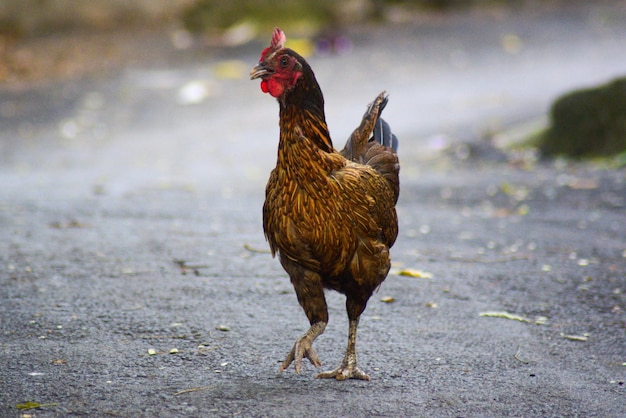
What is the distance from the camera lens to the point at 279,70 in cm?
405

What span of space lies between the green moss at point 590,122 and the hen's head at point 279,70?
7706 millimetres

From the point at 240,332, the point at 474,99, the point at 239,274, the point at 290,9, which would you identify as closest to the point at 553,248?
the point at 239,274

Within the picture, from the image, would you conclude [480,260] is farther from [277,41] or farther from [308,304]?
[277,41]

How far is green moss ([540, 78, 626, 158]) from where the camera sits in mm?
10953

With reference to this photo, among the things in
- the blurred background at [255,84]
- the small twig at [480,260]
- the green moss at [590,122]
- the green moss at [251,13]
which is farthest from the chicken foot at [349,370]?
the green moss at [251,13]

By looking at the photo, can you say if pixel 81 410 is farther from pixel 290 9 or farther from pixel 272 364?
pixel 290 9

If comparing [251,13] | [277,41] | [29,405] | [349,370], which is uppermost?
[251,13]

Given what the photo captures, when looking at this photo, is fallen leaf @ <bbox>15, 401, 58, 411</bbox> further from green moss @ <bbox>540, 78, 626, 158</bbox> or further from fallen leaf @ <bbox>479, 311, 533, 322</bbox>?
green moss @ <bbox>540, 78, 626, 158</bbox>

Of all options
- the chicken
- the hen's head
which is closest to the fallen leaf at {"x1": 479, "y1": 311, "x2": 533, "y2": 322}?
the chicken

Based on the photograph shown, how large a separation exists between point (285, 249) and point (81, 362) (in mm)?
1200

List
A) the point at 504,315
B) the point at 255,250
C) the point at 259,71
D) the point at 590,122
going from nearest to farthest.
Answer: the point at 259,71 < the point at 504,315 < the point at 255,250 < the point at 590,122

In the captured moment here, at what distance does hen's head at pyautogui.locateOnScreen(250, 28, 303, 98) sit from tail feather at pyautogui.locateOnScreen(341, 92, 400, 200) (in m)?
0.90

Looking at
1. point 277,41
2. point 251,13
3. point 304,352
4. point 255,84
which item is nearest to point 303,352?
point 304,352

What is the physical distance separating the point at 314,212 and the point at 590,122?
801 cm
